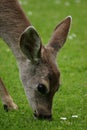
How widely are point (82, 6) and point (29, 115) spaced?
13578 millimetres

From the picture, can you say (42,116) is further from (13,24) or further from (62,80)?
(62,80)

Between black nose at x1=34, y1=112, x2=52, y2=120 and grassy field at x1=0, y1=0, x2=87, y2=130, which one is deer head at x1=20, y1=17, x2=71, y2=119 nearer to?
black nose at x1=34, y1=112, x2=52, y2=120

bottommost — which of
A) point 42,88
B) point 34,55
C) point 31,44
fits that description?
point 42,88

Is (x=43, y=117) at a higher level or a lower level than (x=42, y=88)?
lower

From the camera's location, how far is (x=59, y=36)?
317 inches

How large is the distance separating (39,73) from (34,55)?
0.28 m

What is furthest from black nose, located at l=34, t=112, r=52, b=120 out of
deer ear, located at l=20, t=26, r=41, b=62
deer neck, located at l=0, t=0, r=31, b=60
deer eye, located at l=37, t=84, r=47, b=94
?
deer neck, located at l=0, t=0, r=31, b=60

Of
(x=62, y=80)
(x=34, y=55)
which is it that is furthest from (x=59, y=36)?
(x=62, y=80)

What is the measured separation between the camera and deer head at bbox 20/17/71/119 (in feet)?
24.1

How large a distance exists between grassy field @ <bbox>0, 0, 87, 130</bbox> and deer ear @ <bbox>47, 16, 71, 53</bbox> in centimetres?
113

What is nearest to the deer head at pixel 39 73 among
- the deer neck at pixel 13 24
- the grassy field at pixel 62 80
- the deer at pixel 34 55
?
the deer at pixel 34 55

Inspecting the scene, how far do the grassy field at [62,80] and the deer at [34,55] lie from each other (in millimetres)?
353

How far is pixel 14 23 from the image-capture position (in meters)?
8.04

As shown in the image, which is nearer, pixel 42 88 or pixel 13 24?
pixel 42 88
